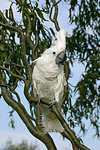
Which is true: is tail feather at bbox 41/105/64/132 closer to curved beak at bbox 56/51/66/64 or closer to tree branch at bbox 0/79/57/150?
tree branch at bbox 0/79/57/150

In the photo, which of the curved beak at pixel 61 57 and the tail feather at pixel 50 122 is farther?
the tail feather at pixel 50 122

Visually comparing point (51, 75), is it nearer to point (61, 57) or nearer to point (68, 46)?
point (61, 57)

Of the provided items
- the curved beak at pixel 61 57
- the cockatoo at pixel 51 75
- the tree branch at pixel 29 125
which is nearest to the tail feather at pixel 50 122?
the cockatoo at pixel 51 75

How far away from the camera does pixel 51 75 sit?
2520 mm

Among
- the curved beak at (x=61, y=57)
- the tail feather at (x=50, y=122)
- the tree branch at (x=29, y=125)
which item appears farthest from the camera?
the tree branch at (x=29, y=125)

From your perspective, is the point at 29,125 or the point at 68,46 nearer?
the point at 29,125

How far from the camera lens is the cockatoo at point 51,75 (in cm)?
247

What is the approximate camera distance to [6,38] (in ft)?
11.6

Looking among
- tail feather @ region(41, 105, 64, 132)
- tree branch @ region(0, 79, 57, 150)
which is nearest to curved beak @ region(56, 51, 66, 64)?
tail feather @ region(41, 105, 64, 132)

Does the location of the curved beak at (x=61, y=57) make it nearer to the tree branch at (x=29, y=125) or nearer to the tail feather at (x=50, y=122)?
the tail feather at (x=50, y=122)

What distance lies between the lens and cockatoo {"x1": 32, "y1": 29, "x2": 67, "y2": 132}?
2.47 meters

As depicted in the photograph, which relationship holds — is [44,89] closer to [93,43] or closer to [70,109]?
[70,109]

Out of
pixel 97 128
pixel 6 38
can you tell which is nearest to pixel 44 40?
pixel 6 38

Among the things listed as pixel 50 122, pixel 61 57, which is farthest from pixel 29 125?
pixel 61 57
